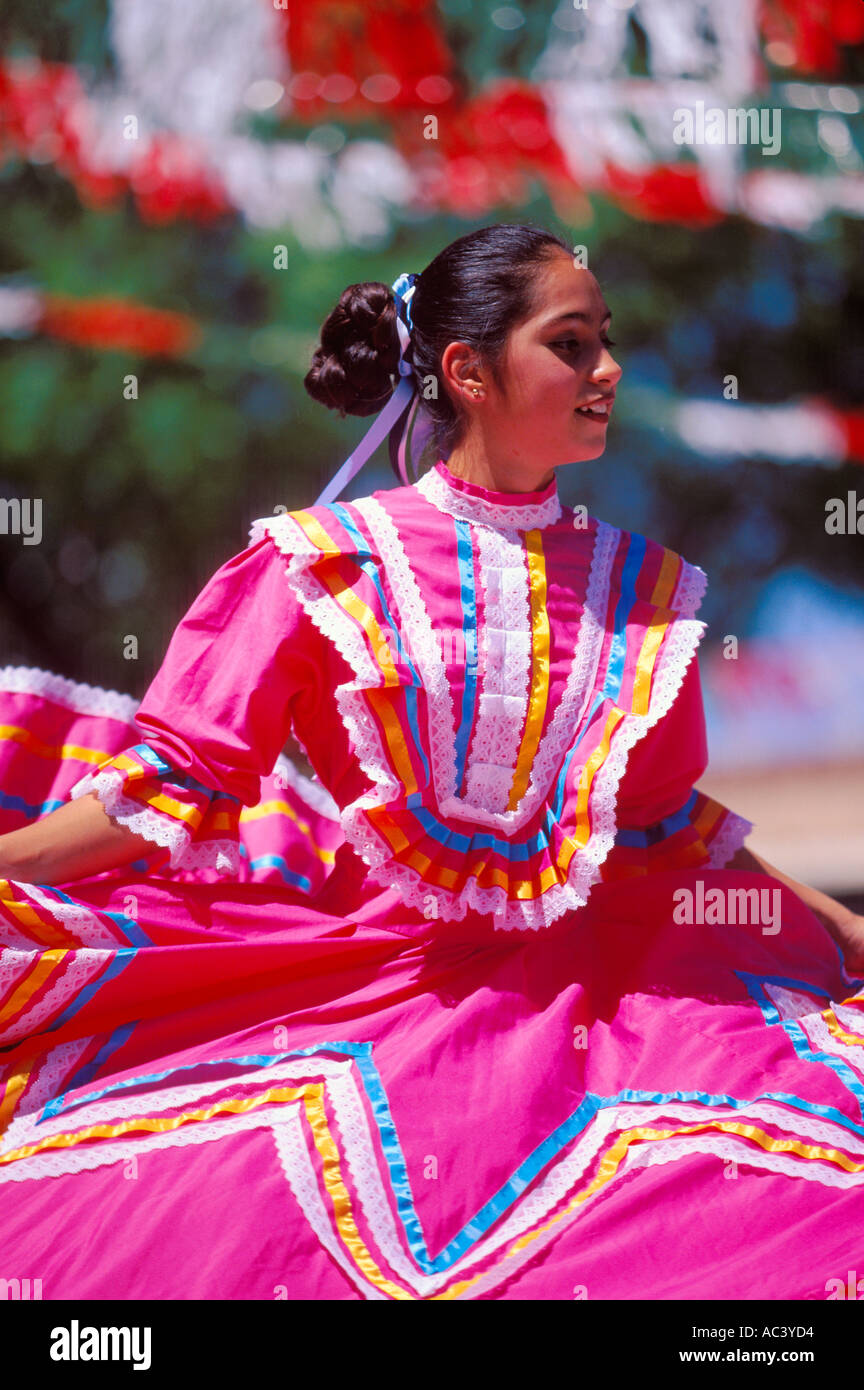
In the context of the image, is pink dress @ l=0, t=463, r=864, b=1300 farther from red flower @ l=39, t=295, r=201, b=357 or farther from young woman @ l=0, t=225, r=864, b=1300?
red flower @ l=39, t=295, r=201, b=357

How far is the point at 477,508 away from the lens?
175cm

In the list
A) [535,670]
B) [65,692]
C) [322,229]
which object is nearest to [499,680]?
[535,670]

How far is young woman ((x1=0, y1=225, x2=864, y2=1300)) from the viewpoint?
1.26 meters

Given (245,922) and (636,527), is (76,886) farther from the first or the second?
(636,527)

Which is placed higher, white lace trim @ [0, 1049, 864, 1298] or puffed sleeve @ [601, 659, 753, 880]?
puffed sleeve @ [601, 659, 753, 880]

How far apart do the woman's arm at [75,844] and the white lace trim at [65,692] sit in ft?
0.96

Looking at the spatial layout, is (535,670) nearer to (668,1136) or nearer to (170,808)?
(170,808)

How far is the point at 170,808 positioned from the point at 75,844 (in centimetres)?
11

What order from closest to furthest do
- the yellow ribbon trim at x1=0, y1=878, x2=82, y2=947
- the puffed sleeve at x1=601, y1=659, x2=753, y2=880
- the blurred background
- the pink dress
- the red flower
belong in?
1. the pink dress
2. the yellow ribbon trim at x1=0, y1=878, x2=82, y2=947
3. the puffed sleeve at x1=601, y1=659, x2=753, y2=880
4. the blurred background
5. the red flower

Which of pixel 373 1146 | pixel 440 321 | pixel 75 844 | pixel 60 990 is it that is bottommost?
A: pixel 373 1146

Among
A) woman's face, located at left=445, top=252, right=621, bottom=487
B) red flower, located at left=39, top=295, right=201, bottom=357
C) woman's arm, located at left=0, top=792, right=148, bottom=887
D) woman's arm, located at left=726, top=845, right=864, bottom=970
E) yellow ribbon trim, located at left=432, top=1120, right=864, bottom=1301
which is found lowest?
yellow ribbon trim, located at left=432, top=1120, right=864, bottom=1301

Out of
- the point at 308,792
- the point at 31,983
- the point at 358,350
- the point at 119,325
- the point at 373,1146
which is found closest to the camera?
the point at 373,1146

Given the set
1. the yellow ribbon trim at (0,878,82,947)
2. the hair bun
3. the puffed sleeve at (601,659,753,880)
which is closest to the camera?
the yellow ribbon trim at (0,878,82,947)

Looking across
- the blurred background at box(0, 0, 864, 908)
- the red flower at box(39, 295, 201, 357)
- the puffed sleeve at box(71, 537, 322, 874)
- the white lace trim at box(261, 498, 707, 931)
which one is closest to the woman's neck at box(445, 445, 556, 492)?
the white lace trim at box(261, 498, 707, 931)
